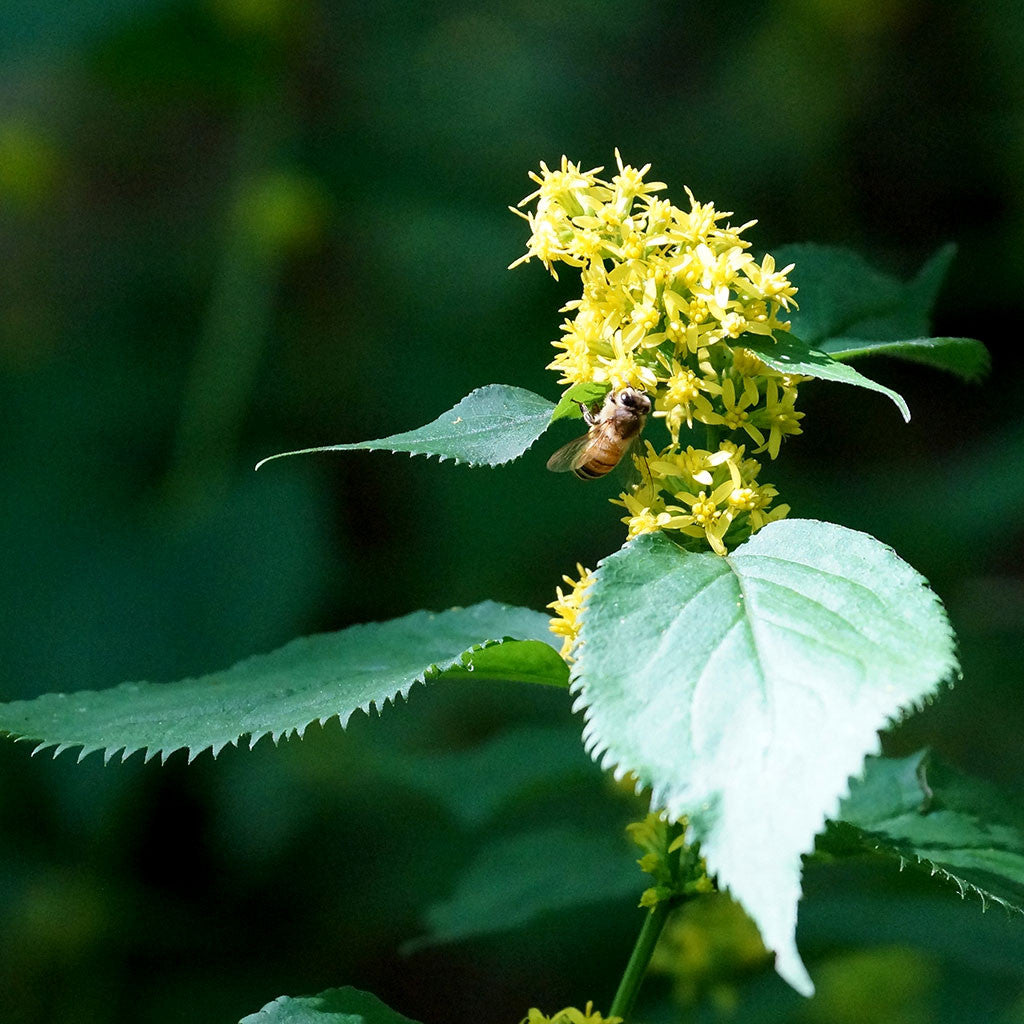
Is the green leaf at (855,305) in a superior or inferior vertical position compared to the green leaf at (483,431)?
superior

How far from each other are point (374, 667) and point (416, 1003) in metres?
3.14

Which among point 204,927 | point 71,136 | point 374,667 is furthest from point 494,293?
point 374,667

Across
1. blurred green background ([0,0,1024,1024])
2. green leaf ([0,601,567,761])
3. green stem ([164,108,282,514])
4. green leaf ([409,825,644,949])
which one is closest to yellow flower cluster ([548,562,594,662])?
green leaf ([0,601,567,761])

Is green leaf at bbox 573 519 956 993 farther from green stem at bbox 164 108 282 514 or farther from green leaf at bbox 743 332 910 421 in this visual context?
green stem at bbox 164 108 282 514

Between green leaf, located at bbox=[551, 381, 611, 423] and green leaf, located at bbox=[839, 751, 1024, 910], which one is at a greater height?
green leaf, located at bbox=[551, 381, 611, 423]

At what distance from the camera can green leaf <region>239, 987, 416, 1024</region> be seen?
1.64 metres

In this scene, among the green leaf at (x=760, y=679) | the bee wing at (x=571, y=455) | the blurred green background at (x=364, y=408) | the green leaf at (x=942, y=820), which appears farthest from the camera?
the blurred green background at (x=364, y=408)

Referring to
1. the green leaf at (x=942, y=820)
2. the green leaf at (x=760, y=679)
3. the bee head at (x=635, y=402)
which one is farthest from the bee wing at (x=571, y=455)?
the green leaf at (x=942, y=820)

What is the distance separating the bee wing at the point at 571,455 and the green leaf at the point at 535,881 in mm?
841

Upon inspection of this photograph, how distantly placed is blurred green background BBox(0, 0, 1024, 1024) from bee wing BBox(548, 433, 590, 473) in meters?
1.56

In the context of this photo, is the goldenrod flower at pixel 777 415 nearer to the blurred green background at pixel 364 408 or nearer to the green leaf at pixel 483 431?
the green leaf at pixel 483 431

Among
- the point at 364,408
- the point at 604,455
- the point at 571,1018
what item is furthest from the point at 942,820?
the point at 364,408

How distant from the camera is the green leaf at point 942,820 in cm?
171

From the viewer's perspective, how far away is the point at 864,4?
5805 mm
